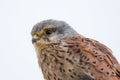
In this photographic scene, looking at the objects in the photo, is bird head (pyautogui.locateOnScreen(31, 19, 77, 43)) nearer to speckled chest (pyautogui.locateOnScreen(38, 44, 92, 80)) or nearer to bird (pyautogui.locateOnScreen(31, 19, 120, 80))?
bird (pyautogui.locateOnScreen(31, 19, 120, 80))

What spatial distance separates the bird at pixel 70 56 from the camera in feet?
55.2

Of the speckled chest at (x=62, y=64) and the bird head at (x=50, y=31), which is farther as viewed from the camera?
the bird head at (x=50, y=31)

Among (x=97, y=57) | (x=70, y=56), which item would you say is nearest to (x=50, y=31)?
(x=70, y=56)

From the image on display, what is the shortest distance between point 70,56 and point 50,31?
2.88ft

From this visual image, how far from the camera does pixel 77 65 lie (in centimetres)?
1689

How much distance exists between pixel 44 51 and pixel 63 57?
1.59ft

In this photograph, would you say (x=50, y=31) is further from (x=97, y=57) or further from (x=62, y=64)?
(x=97, y=57)

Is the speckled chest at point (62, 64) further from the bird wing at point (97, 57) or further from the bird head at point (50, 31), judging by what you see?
the bird head at point (50, 31)

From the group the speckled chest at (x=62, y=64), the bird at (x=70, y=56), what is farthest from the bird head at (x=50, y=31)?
the speckled chest at (x=62, y=64)

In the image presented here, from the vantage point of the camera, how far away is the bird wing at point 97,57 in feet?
55.0

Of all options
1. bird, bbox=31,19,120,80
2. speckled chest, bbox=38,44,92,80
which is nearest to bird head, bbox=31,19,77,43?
bird, bbox=31,19,120,80

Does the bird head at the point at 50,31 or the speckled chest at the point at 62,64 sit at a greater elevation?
the bird head at the point at 50,31

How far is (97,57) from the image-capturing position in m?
16.9

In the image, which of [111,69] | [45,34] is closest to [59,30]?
[45,34]
